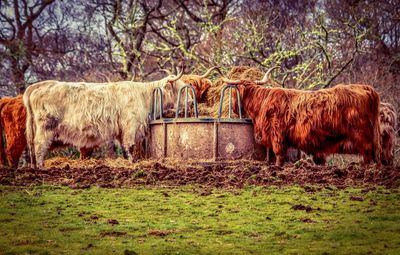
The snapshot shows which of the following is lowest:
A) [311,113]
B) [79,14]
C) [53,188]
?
[53,188]

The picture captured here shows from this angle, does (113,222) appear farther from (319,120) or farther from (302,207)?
(319,120)

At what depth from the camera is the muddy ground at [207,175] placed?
10.5 meters

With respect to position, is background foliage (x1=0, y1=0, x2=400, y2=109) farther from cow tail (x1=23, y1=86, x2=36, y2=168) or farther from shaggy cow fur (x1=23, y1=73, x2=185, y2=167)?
cow tail (x1=23, y1=86, x2=36, y2=168)

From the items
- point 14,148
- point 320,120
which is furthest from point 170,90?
point 320,120

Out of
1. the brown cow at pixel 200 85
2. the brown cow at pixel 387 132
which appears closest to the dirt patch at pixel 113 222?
the brown cow at pixel 387 132

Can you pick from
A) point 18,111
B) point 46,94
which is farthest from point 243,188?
point 18,111

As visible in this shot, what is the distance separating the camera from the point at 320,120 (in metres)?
12.4

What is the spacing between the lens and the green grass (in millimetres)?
6586

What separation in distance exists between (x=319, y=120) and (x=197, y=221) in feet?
16.9

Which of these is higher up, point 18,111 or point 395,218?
point 18,111

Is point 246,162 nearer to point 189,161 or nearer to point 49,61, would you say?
point 189,161

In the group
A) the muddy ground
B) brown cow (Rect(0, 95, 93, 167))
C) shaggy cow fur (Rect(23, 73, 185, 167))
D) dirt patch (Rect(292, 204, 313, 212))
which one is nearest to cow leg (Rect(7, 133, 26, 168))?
brown cow (Rect(0, 95, 93, 167))

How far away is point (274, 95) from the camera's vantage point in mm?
13125

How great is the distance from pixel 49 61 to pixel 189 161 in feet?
53.4
